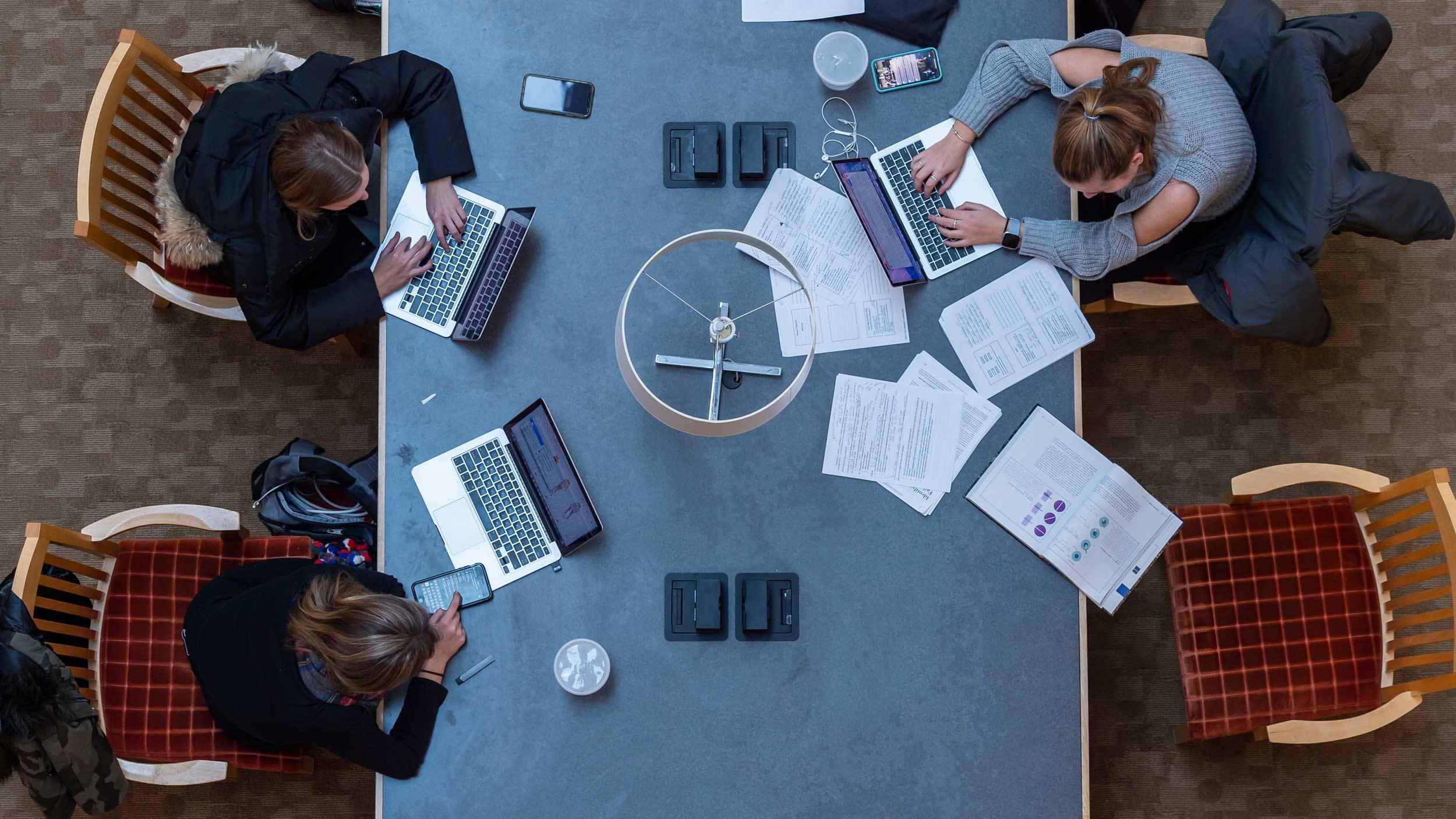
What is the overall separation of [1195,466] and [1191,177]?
3.63 ft

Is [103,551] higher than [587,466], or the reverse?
[587,466]

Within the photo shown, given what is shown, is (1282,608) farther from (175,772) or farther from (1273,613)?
(175,772)

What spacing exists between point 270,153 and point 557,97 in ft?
1.90

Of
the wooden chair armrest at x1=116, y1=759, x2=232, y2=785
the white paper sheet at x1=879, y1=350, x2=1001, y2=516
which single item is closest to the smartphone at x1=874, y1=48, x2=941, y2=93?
the white paper sheet at x1=879, y1=350, x2=1001, y2=516

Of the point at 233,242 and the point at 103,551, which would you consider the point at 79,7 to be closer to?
the point at 233,242

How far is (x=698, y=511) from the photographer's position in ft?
6.52

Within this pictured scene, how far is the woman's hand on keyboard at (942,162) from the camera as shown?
2072 millimetres

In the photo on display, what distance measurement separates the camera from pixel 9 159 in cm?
284

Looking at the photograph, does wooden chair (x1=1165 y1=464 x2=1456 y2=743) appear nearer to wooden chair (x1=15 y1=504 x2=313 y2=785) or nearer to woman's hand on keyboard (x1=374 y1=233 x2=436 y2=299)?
woman's hand on keyboard (x1=374 y1=233 x2=436 y2=299)

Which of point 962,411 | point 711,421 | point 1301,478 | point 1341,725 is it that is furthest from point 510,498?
point 1341,725

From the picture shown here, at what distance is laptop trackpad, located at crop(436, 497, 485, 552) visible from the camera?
1982 mm

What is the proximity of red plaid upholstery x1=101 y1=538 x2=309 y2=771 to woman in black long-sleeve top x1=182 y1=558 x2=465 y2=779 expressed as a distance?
A: 28 centimetres

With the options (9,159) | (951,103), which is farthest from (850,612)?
(9,159)

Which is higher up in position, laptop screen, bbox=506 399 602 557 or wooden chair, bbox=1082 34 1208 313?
wooden chair, bbox=1082 34 1208 313
